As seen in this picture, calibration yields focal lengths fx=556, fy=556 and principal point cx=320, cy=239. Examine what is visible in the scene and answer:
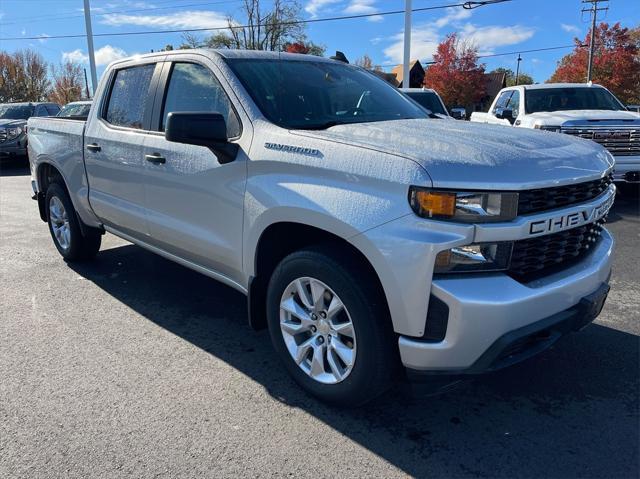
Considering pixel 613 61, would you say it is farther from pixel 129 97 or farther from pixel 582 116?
pixel 129 97

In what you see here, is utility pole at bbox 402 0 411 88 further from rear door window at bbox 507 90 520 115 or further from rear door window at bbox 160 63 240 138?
rear door window at bbox 160 63 240 138

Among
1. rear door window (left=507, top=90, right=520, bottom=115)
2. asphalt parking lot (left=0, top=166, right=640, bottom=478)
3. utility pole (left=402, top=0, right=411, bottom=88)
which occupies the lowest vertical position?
asphalt parking lot (left=0, top=166, right=640, bottom=478)

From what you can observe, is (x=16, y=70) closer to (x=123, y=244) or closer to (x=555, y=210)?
(x=123, y=244)

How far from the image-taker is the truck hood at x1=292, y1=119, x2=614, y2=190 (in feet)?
7.82

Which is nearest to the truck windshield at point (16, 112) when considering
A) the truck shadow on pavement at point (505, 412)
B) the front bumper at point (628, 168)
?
the truck shadow on pavement at point (505, 412)

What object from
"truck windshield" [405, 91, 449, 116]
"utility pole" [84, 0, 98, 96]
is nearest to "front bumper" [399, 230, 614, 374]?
"truck windshield" [405, 91, 449, 116]

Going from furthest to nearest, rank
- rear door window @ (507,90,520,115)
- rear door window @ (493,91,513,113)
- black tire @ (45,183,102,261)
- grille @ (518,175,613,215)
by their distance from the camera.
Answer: rear door window @ (493,91,513,113) < rear door window @ (507,90,520,115) < black tire @ (45,183,102,261) < grille @ (518,175,613,215)

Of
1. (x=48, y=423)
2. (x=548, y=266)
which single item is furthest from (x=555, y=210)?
(x=48, y=423)

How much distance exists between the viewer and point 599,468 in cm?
248

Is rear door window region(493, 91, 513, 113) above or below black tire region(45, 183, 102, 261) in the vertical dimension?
above

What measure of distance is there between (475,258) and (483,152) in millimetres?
503

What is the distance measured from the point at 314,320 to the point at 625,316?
8.51 feet

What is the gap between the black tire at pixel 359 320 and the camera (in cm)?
259

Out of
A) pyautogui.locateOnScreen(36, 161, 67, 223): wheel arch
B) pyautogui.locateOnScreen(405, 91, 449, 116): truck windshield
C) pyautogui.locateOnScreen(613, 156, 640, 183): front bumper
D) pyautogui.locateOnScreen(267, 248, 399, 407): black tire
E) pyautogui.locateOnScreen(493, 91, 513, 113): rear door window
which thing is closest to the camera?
pyautogui.locateOnScreen(267, 248, 399, 407): black tire
